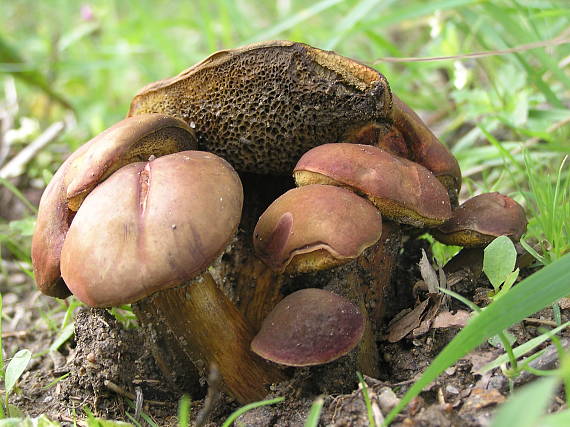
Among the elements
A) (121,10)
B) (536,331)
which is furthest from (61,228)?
(121,10)

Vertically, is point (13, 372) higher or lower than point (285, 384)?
higher

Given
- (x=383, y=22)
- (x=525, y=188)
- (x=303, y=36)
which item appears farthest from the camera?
(x=303, y=36)

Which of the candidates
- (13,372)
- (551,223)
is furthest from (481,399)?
(13,372)

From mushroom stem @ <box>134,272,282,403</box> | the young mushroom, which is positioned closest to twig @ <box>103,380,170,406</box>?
mushroom stem @ <box>134,272,282,403</box>

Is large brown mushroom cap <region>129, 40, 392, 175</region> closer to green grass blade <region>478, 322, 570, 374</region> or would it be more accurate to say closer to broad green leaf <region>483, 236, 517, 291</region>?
broad green leaf <region>483, 236, 517, 291</region>

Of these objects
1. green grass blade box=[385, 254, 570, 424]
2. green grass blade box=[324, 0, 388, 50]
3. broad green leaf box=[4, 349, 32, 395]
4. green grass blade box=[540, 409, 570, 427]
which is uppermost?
green grass blade box=[324, 0, 388, 50]

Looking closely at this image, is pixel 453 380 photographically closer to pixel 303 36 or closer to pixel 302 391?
pixel 302 391

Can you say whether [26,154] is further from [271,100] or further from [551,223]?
[551,223]
